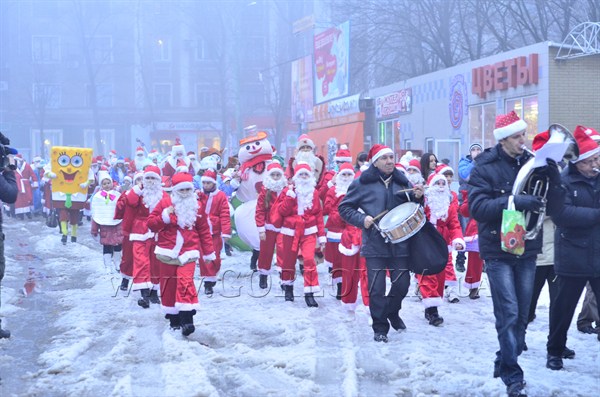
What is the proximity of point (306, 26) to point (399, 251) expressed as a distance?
44.5 meters

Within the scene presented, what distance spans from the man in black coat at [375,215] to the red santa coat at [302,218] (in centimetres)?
235

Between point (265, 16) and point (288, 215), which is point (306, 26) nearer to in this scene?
point (265, 16)

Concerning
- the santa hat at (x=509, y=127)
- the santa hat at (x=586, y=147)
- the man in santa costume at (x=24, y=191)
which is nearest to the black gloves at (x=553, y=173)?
the santa hat at (x=509, y=127)

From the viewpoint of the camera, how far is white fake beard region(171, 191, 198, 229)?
9.56m

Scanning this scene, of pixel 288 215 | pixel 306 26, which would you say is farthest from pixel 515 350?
pixel 306 26

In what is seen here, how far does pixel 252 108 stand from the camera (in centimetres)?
6981

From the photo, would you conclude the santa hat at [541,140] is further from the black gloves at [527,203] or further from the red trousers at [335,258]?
the red trousers at [335,258]

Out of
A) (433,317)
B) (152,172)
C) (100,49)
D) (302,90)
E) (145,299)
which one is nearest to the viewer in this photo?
(433,317)

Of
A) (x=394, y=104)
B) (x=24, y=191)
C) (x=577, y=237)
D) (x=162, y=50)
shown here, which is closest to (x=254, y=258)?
(x=577, y=237)

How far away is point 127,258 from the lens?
1220 centimetres

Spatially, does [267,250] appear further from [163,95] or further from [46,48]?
[46,48]

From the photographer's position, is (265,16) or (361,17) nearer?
(361,17)

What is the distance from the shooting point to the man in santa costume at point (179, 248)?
31.0ft

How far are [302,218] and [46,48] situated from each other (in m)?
66.2
